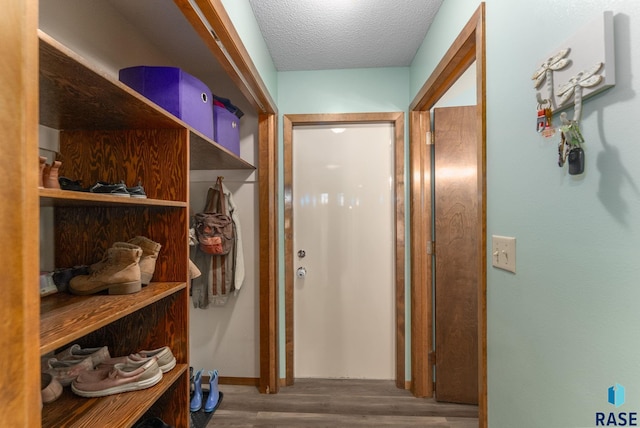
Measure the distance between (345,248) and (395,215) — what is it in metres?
0.46

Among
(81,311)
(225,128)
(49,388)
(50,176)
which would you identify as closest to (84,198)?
(50,176)

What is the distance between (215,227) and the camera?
79.4 inches

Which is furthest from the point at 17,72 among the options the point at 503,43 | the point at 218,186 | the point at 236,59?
the point at 218,186

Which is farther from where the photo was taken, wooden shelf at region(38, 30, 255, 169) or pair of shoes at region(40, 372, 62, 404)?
pair of shoes at region(40, 372, 62, 404)

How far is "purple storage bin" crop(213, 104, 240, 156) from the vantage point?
175 centimetres

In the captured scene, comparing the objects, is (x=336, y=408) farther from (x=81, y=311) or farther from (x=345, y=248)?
(x=81, y=311)

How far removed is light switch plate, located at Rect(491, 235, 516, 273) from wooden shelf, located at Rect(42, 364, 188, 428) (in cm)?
129

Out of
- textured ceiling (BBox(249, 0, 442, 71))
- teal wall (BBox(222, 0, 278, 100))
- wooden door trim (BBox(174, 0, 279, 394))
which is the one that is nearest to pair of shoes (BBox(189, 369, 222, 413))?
→ wooden door trim (BBox(174, 0, 279, 394))

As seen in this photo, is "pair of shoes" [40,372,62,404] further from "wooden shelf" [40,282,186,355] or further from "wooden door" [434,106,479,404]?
"wooden door" [434,106,479,404]

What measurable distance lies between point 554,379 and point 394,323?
148 centimetres

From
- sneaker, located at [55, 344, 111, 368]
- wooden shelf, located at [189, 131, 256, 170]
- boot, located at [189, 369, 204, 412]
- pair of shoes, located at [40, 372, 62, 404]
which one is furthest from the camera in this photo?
boot, located at [189, 369, 204, 412]

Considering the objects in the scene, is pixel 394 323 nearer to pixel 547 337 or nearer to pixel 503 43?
pixel 547 337

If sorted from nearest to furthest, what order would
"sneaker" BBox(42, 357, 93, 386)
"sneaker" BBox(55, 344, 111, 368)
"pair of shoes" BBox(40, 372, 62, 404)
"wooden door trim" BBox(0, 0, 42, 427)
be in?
"wooden door trim" BBox(0, 0, 42, 427) < "pair of shoes" BBox(40, 372, 62, 404) < "sneaker" BBox(42, 357, 93, 386) < "sneaker" BBox(55, 344, 111, 368)

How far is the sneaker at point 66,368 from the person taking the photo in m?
1.02
